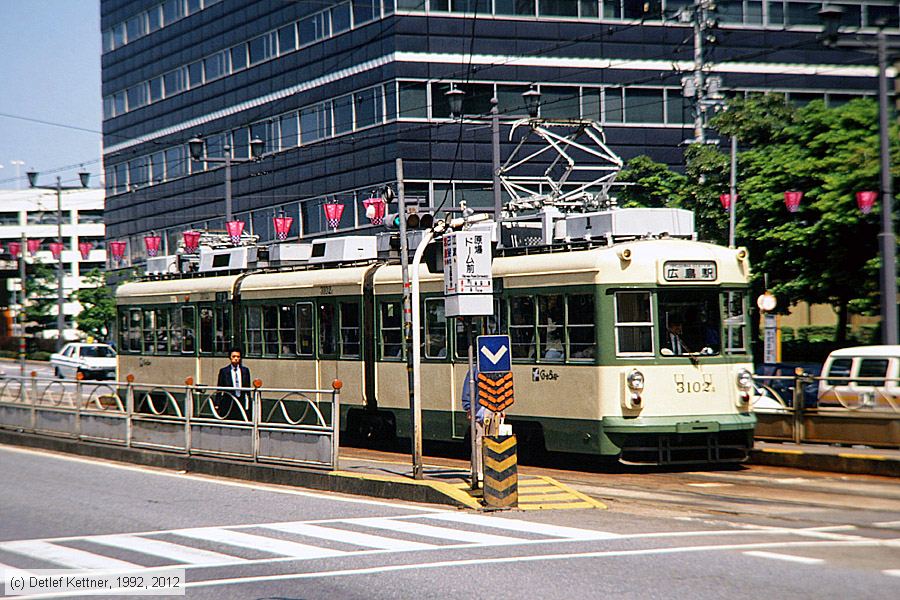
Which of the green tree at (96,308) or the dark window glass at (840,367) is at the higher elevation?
the green tree at (96,308)

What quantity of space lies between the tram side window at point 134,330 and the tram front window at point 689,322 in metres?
15.7

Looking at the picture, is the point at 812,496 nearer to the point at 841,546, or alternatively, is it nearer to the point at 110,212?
the point at 841,546

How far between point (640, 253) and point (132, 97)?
59.4m

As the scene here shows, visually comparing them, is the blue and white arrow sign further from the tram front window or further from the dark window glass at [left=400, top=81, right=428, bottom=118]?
the dark window glass at [left=400, top=81, right=428, bottom=118]

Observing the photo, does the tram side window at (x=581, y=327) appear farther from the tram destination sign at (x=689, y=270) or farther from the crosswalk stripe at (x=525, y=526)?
the crosswalk stripe at (x=525, y=526)

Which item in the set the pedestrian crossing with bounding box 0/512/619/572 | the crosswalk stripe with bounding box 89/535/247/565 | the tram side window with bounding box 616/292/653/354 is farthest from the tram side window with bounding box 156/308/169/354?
the crosswalk stripe with bounding box 89/535/247/565

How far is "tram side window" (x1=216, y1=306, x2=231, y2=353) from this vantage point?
26938mm

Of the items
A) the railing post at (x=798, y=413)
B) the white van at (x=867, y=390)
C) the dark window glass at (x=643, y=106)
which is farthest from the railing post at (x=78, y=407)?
the dark window glass at (x=643, y=106)

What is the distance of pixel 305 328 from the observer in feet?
80.2

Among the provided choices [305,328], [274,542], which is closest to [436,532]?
[274,542]

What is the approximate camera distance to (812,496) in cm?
1611

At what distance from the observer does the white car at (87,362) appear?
49.0 meters

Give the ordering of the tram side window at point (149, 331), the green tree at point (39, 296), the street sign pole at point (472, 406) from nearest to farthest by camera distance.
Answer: the street sign pole at point (472, 406)
the tram side window at point (149, 331)
the green tree at point (39, 296)

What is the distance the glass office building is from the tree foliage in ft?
17.5
